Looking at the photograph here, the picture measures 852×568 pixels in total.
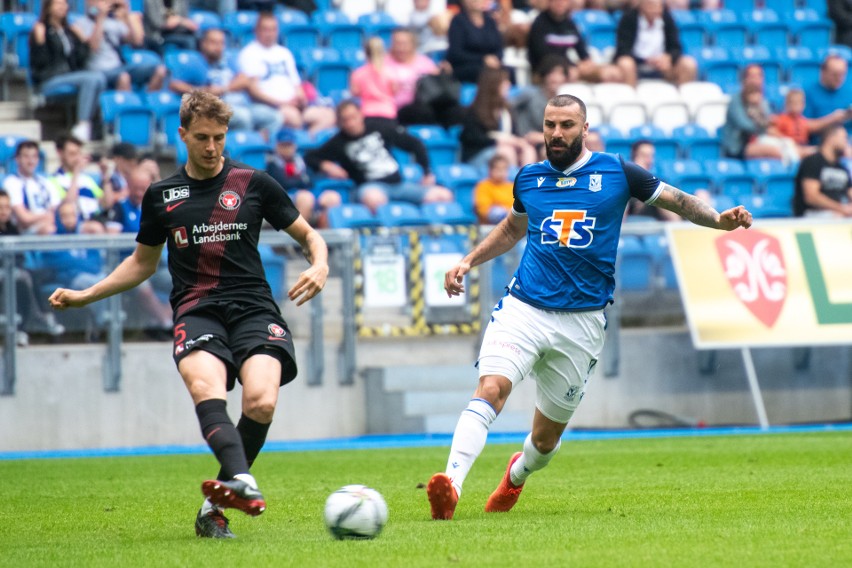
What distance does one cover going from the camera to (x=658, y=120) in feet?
65.5

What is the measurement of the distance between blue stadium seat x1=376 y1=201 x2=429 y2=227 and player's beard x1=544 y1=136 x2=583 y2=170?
26.6ft

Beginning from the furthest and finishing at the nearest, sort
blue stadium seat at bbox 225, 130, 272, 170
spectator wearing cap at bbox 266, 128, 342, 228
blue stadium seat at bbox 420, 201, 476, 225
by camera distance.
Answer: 1. blue stadium seat at bbox 225, 130, 272, 170
2. blue stadium seat at bbox 420, 201, 476, 225
3. spectator wearing cap at bbox 266, 128, 342, 228

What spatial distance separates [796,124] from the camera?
19359mm

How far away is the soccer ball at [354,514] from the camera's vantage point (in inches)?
260

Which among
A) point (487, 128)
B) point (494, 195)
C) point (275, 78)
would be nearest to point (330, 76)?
point (275, 78)

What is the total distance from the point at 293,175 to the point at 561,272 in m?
8.71

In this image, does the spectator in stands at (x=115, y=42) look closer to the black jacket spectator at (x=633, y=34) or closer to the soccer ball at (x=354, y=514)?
the black jacket spectator at (x=633, y=34)

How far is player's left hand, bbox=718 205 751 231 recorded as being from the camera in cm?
737

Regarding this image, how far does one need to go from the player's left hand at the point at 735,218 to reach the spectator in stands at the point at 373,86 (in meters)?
10.3

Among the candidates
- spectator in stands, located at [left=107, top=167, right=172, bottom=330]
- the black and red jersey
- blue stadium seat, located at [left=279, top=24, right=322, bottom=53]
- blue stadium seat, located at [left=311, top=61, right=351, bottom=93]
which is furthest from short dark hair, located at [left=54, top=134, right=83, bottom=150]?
the black and red jersey

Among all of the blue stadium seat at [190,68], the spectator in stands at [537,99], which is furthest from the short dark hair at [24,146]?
the spectator in stands at [537,99]

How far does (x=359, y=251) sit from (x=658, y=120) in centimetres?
652

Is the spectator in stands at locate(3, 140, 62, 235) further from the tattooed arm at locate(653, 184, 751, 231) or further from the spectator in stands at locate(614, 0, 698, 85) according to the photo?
the spectator in stands at locate(614, 0, 698, 85)

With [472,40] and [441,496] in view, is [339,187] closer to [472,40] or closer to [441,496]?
[472,40]
